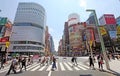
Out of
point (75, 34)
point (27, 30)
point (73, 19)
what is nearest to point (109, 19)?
point (75, 34)

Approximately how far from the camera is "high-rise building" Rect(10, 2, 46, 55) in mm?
91438

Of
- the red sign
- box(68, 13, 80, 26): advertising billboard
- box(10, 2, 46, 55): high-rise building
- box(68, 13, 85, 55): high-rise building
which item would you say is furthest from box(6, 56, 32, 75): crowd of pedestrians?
box(68, 13, 80, 26): advertising billboard

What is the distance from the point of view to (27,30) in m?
93.8

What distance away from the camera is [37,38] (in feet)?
328

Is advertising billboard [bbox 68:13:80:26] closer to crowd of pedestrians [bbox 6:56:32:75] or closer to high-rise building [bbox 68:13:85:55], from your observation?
high-rise building [bbox 68:13:85:55]

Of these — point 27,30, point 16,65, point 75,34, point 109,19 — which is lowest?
point 16,65

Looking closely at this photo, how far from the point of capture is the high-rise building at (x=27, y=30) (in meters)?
91.4

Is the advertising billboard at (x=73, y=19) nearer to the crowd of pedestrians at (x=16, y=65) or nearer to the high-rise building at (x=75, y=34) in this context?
the high-rise building at (x=75, y=34)

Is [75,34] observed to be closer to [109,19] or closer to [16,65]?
[109,19]

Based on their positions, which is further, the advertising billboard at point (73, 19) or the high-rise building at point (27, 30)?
the advertising billboard at point (73, 19)

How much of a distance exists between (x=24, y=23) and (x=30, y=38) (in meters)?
11.5

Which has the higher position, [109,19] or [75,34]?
[109,19]

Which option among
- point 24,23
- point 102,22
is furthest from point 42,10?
point 102,22

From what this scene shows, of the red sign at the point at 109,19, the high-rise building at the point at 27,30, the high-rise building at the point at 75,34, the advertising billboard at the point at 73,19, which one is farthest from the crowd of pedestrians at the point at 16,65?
the advertising billboard at the point at 73,19
